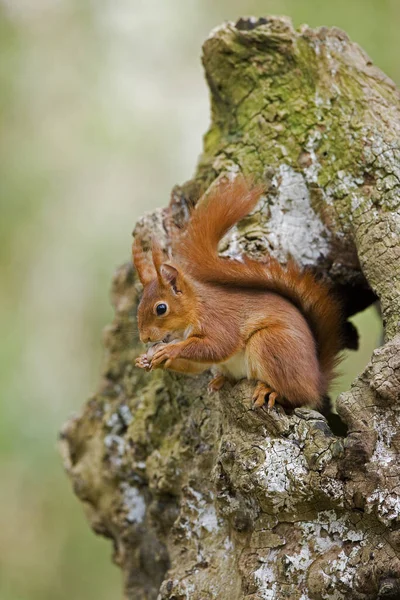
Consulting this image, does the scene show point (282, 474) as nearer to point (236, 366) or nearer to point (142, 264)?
point (236, 366)

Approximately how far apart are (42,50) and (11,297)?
5.23ft

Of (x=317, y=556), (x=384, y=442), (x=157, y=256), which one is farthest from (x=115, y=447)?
(x=384, y=442)

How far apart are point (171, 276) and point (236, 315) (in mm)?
205

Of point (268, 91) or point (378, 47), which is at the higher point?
point (378, 47)

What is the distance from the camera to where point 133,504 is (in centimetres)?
247

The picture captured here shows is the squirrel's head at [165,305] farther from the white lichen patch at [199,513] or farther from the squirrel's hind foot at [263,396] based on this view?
the white lichen patch at [199,513]

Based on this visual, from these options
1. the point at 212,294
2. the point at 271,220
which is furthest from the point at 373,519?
the point at 271,220

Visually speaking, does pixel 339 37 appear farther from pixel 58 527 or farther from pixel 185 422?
pixel 58 527

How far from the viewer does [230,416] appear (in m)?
1.91

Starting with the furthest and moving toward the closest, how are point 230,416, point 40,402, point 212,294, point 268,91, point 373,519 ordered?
point 40,402, point 268,91, point 212,294, point 230,416, point 373,519

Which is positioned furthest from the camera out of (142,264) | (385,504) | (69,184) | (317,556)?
(69,184)

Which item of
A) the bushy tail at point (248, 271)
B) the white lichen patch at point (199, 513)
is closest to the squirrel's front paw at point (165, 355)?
the bushy tail at point (248, 271)

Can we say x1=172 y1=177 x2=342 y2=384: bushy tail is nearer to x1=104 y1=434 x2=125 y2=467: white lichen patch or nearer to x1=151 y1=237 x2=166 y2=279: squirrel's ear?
x1=151 y1=237 x2=166 y2=279: squirrel's ear

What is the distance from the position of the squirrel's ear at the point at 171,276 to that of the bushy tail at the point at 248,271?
2.2 inches
